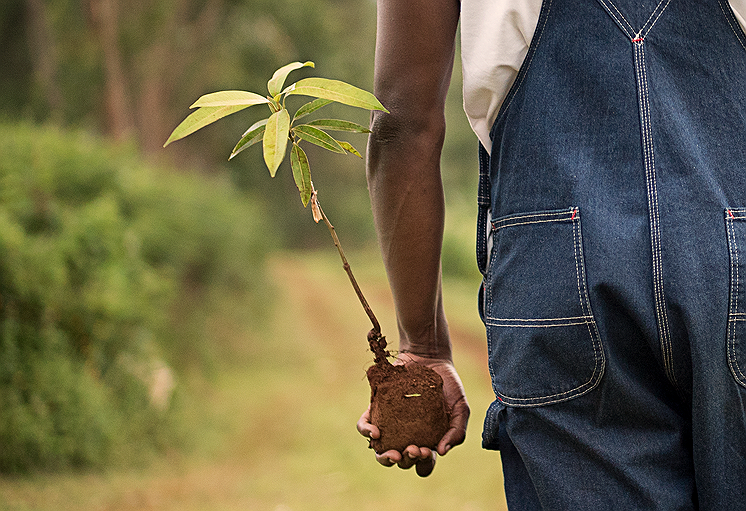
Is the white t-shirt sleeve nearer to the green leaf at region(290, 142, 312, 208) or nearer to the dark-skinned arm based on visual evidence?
the dark-skinned arm

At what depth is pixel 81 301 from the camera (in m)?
4.46

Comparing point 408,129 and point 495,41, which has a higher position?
point 495,41

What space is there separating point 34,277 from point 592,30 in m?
3.74

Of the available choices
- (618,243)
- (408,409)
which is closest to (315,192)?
(408,409)

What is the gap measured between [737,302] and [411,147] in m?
0.59

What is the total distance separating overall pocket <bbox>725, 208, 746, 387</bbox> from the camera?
3.54 feet

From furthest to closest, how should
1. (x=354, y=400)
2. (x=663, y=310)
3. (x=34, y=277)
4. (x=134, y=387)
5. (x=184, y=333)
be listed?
(x=354, y=400)
(x=184, y=333)
(x=134, y=387)
(x=34, y=277)
(x=663, y=310)

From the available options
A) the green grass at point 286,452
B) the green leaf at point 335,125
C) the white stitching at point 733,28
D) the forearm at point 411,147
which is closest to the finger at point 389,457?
the forearm at point 411,147

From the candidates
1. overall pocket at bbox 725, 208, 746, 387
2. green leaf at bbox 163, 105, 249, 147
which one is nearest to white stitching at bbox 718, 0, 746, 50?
overall pocket at bbox 725, 208, 746, 387

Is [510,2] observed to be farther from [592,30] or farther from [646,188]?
[646,188]

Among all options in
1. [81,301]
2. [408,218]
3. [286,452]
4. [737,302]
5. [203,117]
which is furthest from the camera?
[286,452]

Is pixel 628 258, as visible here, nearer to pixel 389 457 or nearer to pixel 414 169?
pixel 414 169

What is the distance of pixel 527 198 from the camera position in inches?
45.7

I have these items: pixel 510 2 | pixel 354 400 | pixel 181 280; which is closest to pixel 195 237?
pixel 181 280
